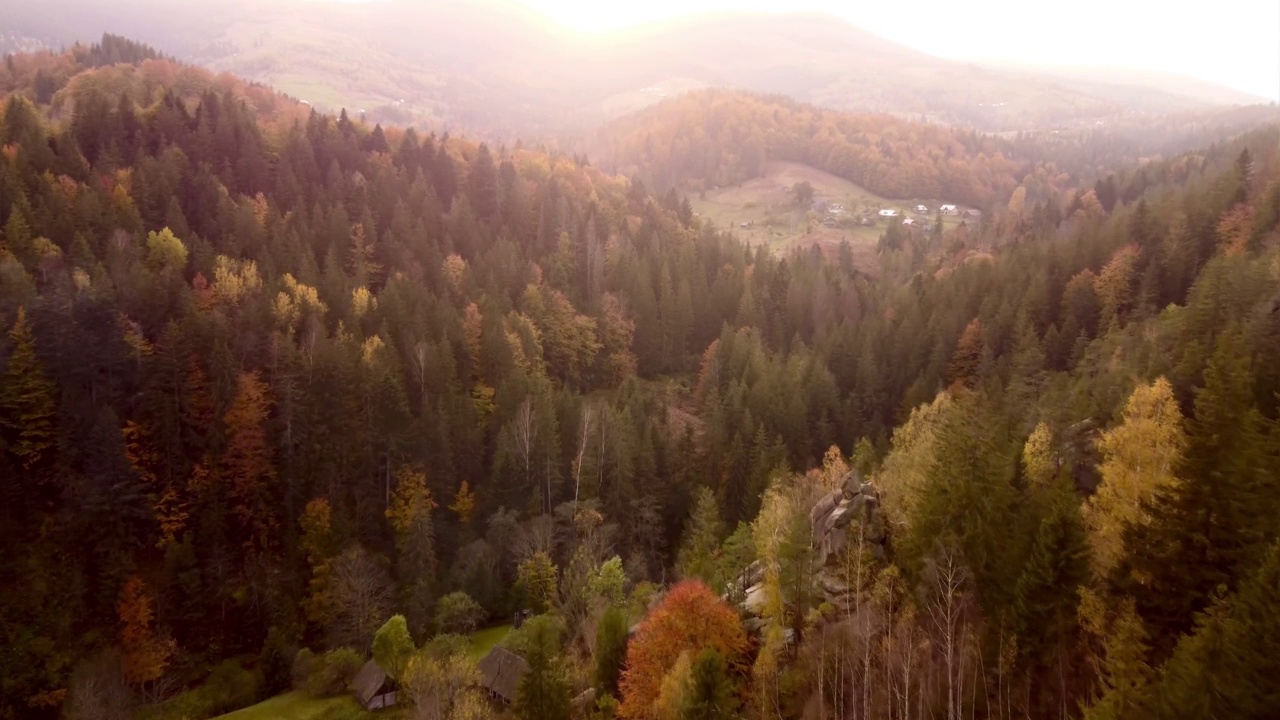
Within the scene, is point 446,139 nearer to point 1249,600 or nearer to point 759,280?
point 759,280

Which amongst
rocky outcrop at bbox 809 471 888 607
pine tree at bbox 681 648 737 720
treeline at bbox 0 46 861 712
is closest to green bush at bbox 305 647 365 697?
treeline at bbox 0 46 861 712

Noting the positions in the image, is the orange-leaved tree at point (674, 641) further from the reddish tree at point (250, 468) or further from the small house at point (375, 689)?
the reddish tree at point (250, 468)

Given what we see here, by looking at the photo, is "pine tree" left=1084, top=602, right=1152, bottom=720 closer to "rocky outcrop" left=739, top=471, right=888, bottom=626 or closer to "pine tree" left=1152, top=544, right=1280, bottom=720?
"pine tree" left=1152, top=544, right=1280, bottom=720

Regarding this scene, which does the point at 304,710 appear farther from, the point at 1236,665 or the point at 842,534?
the point at 1236,665

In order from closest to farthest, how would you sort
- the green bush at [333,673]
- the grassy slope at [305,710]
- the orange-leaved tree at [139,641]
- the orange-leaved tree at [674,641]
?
the orange-leaved tree at [674,641] < the grassy slope at [305,710] < the green bush at [333,673] < the orange-leaved tree at [139,641]

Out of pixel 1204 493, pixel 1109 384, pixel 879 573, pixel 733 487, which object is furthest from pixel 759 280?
pixel 1204 493

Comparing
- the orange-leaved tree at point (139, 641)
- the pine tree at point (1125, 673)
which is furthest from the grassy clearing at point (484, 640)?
the pine tree at point (1125, 673)
